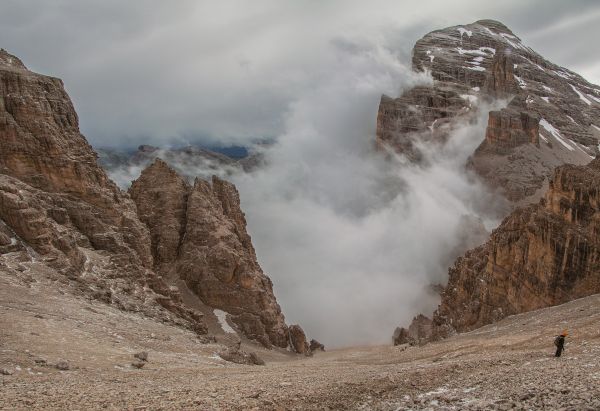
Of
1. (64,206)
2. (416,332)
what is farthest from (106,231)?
(416,332)

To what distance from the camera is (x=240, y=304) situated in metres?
95.8

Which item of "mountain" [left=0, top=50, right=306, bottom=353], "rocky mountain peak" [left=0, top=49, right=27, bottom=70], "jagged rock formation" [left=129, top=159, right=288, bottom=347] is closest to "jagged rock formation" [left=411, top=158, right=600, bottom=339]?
"jagged rock formation" [left=129, top=159, right=288, bottom=347]

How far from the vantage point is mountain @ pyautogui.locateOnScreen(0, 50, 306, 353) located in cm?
5844

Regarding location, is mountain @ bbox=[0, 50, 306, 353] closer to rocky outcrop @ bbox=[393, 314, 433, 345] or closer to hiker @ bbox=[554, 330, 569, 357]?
rocky outcrop @ bbox=[393, 314, 433, 345]

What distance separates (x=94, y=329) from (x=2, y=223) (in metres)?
19.8

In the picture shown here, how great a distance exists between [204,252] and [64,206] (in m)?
32.1

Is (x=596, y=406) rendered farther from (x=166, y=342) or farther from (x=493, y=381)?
(x=166, y=342)

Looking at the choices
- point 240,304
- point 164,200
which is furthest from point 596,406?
point 164,200

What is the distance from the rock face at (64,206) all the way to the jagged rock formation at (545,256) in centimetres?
4431

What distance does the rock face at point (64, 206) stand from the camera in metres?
58.4

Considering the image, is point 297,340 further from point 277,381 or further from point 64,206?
point 277,381

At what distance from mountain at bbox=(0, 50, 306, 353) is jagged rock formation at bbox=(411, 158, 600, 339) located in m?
33.0

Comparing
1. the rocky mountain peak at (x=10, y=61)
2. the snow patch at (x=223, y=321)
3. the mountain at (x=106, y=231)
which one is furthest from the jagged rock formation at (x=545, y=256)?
the rocky mountain peak at (x=10, y=61)

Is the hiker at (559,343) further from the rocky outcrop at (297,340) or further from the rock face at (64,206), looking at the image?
the rocky outcrop at (297,340)
